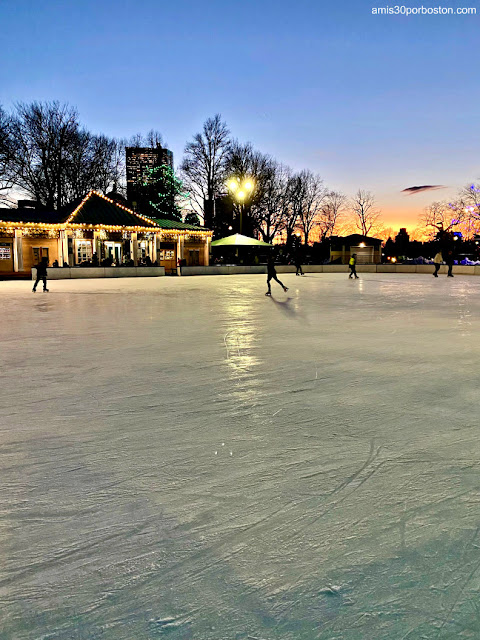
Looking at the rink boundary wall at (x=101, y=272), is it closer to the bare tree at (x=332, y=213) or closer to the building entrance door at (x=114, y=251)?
the building entrance door at (x=114, y=251)

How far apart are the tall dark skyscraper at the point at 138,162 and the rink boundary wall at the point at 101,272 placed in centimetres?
1573

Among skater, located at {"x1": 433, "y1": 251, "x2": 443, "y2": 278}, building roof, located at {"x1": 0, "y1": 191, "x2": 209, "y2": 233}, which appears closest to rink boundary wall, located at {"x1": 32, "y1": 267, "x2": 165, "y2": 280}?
building roof, located at {"x1": 0, "y1": 191, "x2": 209, "y2": 233}

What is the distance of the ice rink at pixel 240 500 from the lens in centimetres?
177

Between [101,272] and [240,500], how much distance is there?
30.0 meters

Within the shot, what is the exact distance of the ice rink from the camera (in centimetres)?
177

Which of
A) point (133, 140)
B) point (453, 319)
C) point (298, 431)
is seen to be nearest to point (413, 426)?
Answer: point (298, 431)

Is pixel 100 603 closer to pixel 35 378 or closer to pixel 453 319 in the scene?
pixel 35 378

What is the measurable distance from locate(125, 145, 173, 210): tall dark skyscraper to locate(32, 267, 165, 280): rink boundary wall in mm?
15725

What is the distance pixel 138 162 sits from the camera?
49125mm

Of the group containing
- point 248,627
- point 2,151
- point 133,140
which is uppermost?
Answer: point 133,140

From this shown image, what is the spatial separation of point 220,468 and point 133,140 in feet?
171

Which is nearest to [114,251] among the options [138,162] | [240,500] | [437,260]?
[138,162]

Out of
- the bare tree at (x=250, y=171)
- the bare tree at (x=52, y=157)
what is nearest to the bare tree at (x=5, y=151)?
the bare tree at (x=52, y=157)

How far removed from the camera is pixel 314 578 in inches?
76.1
